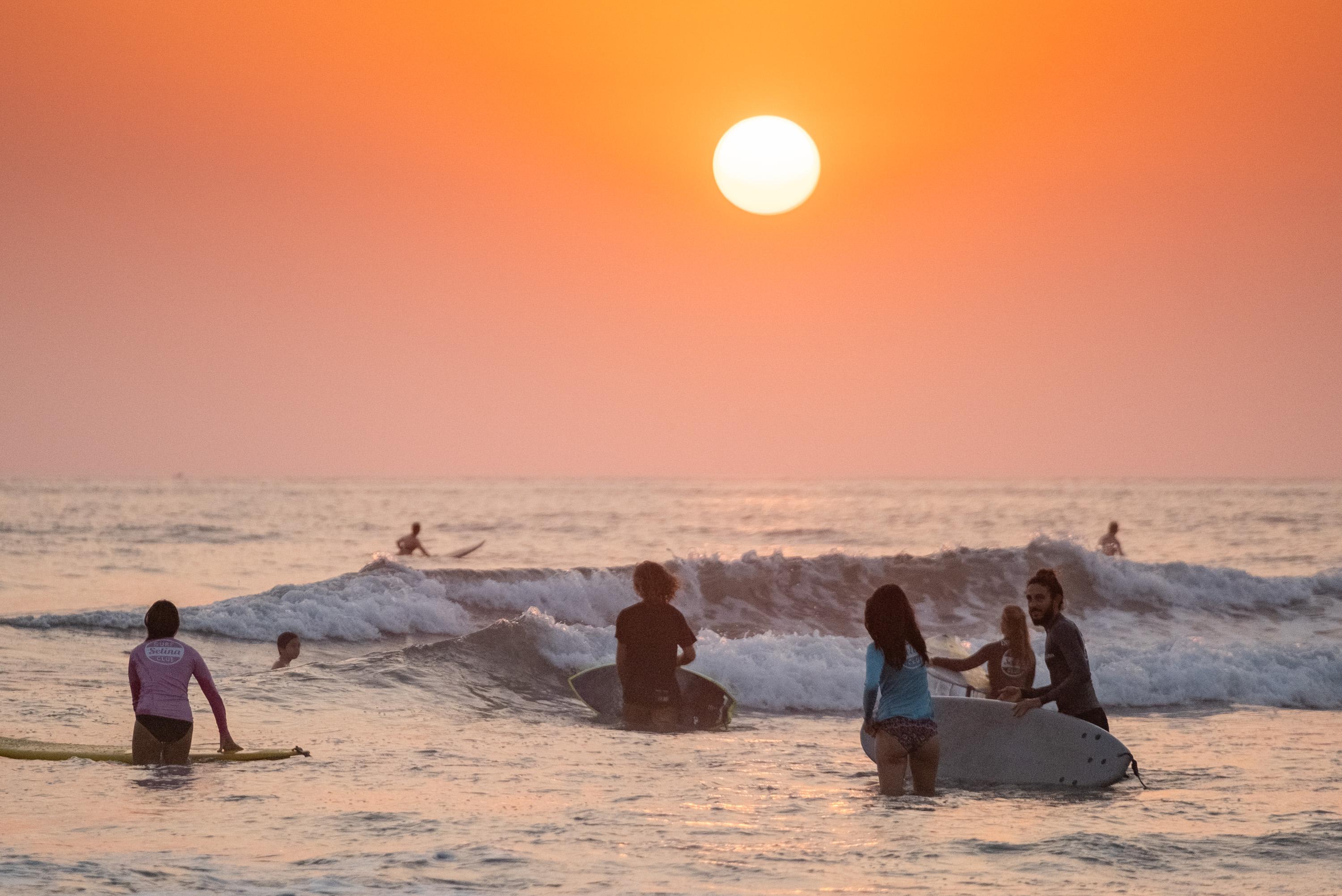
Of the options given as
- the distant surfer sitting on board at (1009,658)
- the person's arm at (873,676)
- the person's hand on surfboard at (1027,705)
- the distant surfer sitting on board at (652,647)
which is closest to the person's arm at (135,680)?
the distant surfer sitting on board at (652,647)

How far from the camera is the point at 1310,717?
13188 millimetres

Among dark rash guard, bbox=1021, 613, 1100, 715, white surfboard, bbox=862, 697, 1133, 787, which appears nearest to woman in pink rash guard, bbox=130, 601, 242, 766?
white surfboard, bbox=862, 697, 1133, 787

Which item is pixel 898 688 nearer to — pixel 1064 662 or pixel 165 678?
pixel 1064 662

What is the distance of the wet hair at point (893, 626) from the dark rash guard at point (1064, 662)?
1.00m

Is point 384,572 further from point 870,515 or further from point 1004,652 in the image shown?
point 870,515

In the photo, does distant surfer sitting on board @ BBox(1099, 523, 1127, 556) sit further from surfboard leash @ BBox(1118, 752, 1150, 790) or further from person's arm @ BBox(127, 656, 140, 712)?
person's arm @ BBox(127, 656, 140, 712)

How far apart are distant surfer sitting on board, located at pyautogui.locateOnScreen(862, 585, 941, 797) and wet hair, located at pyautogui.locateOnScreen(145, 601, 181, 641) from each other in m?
4.59

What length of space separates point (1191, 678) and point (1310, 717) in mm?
1774

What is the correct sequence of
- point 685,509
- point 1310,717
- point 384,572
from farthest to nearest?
point 685,509, point 384,572, point 1310,717

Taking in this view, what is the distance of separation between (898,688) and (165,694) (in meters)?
4.96

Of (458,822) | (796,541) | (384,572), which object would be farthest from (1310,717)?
(796,541)

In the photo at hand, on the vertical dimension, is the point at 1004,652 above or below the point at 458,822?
above

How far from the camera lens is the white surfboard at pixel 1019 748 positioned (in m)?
8.68

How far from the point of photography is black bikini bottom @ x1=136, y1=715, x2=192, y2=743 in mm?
8539
